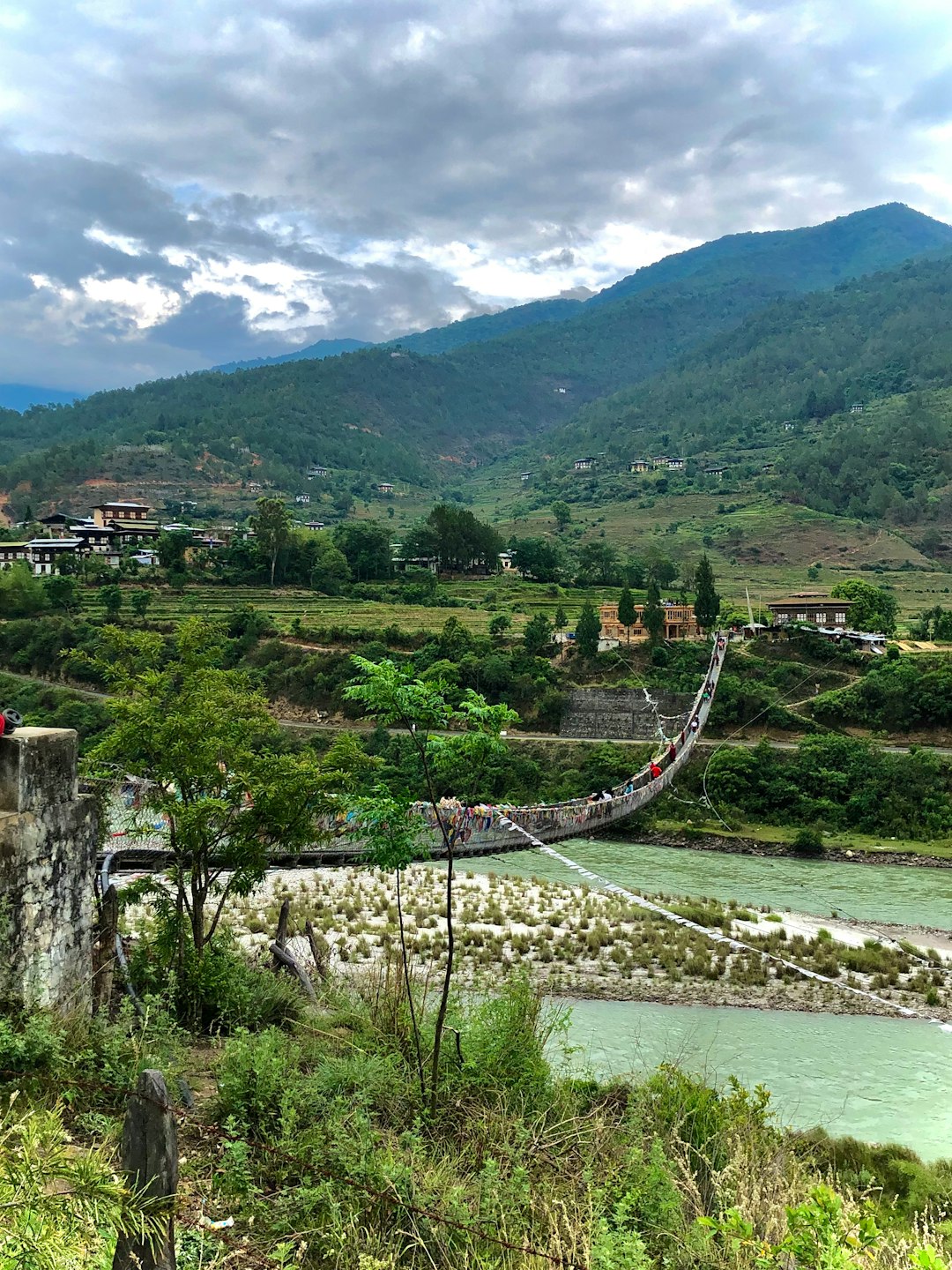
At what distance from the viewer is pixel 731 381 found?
169375mm

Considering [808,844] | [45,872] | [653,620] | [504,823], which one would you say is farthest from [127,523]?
[45,872]

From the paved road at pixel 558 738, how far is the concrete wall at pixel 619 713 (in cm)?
48

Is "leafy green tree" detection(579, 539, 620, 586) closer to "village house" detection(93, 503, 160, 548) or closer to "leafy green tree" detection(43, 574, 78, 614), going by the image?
"leafy green tree" detection(43, 574, 78, 614)

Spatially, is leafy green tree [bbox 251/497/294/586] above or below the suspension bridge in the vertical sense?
above

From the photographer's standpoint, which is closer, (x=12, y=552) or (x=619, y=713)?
(x=619, y=713)

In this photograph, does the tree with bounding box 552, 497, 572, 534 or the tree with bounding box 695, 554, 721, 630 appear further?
the tree with bounding box 552, 497, 572, 534

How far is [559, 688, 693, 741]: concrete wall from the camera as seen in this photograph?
116ft

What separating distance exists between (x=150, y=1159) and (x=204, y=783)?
218 inches

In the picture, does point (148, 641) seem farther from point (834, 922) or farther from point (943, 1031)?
point (834, 922)

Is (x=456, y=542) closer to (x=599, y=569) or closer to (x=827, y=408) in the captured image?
(x=599, y=569)

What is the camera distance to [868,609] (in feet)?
146

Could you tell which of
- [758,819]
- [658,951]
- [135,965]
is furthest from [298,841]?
[758,819]

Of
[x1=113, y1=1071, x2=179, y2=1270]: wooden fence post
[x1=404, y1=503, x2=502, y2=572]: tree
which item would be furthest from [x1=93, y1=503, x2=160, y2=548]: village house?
[x1=113, y1=1071, x2=179, y2=1270]: wooden fence post

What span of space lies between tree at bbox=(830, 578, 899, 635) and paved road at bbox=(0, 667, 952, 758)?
1188 cm
